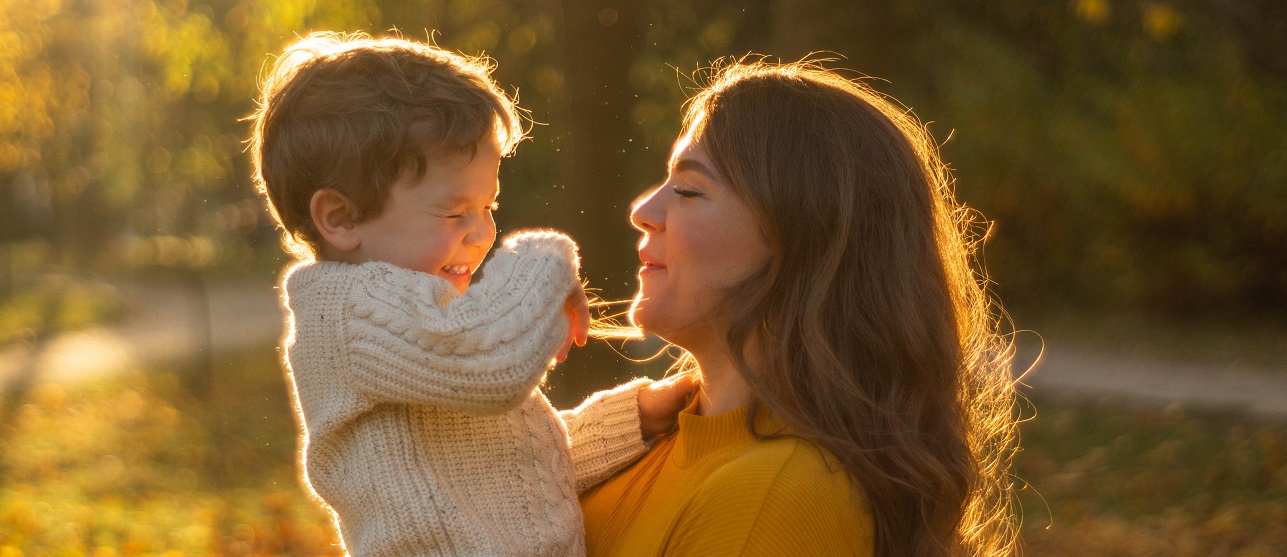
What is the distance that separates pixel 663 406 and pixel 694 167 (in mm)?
650

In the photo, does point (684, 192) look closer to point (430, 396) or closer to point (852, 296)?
point (852, 296)

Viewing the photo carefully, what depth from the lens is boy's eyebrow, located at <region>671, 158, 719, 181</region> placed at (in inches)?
104

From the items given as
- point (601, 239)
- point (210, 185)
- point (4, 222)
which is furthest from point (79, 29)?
point (4, 222)

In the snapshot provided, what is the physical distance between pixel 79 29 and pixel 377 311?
17154 millimetres

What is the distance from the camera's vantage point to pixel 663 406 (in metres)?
3.02

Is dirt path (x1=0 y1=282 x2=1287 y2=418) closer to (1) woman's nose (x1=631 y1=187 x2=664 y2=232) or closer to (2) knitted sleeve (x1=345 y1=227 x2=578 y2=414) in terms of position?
(1) woman's nose (x1=631 y1=187 x2=664 y2=232)

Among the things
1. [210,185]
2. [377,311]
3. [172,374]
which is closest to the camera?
[377,311]

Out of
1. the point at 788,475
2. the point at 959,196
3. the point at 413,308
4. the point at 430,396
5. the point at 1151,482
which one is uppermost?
the point at 959,196

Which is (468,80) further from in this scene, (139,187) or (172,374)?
(139,187)

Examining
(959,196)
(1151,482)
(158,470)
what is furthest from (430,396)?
(959,196)

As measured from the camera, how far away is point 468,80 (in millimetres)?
2725

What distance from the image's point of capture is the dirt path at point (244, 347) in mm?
11422

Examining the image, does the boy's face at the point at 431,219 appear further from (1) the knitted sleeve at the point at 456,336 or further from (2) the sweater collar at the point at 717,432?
(2) the sweater collar at the point at 717,432

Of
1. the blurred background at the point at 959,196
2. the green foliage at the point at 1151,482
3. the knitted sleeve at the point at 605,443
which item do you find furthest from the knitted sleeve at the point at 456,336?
the green foliage at the point at 1151,482
